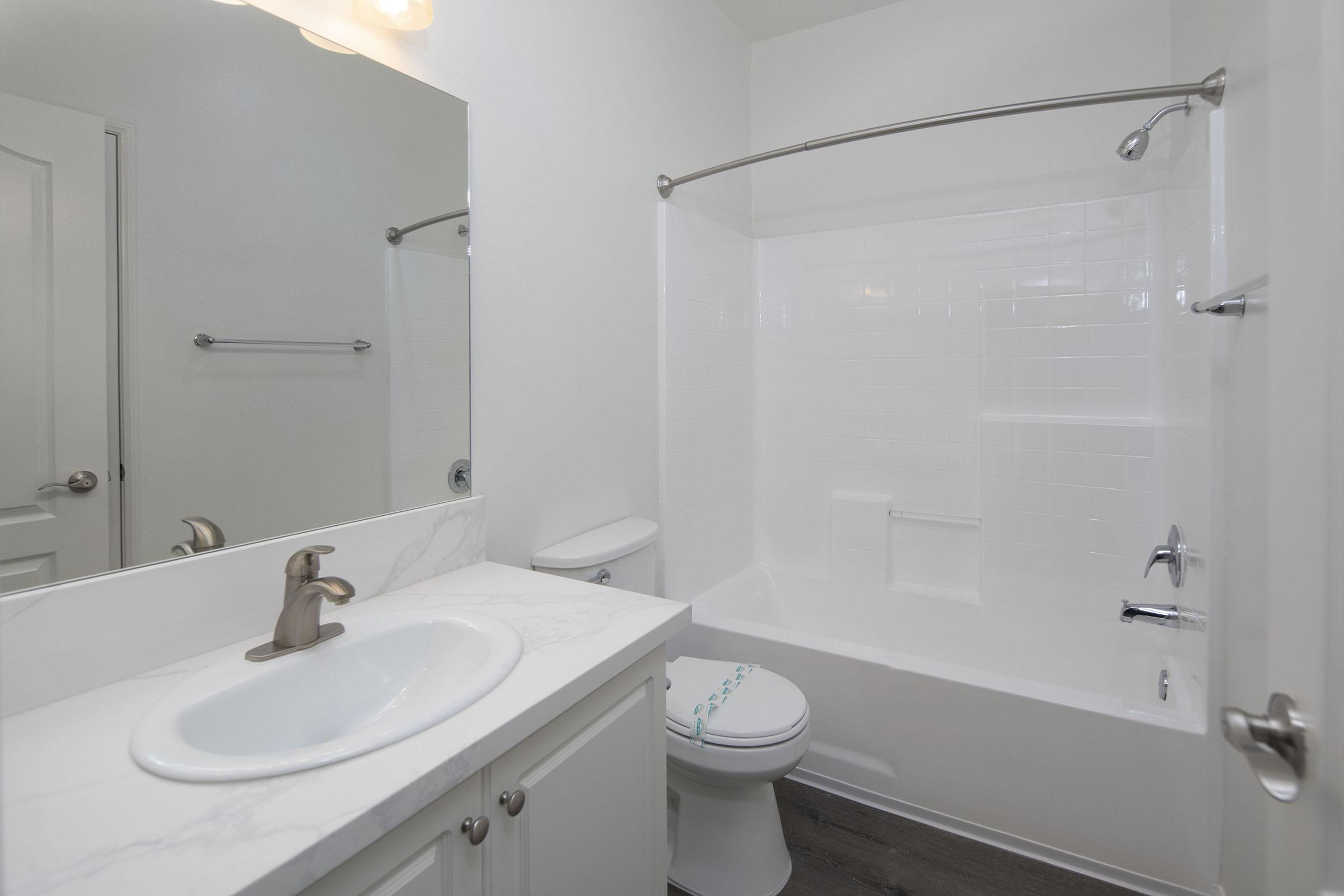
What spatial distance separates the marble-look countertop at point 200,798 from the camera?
1.83ft

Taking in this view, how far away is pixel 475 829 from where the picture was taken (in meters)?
0.79

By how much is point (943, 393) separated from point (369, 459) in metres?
2.14

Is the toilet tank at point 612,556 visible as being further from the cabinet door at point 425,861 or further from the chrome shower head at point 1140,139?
the chrome shower head at point 1140,139

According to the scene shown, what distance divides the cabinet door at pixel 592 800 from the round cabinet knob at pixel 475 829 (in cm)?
2

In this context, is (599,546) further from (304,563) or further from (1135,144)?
(1135,144)

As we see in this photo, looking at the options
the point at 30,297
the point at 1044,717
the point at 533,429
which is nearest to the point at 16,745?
the point at 30,297

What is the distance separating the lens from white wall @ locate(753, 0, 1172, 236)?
89.0 inches

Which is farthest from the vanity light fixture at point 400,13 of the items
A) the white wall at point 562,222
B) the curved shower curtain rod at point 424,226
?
the curved shower curtain rod at point 424,226

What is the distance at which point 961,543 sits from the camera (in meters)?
2.56

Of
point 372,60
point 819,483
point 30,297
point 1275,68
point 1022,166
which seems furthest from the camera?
point 819,483

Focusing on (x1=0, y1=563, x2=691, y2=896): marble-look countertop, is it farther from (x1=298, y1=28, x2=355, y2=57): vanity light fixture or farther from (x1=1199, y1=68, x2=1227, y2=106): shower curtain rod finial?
(x1=1199, y1=68, x2=1227, y2=106): shower curtain rod finial

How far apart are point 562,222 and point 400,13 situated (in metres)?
0.62

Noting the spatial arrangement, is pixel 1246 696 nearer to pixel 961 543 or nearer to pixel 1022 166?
pixel 961 543

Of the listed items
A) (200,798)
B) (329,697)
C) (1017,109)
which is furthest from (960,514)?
(200,798)
